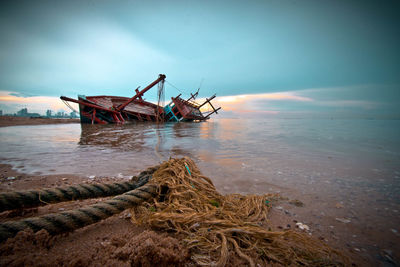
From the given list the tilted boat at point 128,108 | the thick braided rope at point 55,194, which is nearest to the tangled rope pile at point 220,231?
the thick braided rope at point 55,194

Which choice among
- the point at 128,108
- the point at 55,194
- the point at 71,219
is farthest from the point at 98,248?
the point at 128,108

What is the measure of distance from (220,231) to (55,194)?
165cm

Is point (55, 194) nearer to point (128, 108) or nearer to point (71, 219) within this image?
point (71, 219)

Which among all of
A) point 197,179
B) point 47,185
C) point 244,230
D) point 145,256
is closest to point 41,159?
point 47,185

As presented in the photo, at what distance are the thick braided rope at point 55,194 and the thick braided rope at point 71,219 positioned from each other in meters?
0.40

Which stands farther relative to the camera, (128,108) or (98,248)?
(128,108)

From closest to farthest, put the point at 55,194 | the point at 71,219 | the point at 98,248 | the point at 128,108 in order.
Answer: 1. the point at 98,248
2. the point at 71,219
3. the point at 55,194
4. the point at 128,108

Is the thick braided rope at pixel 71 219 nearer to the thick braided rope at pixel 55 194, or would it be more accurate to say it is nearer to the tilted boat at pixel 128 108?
the thick braided rope at pixel 55 194

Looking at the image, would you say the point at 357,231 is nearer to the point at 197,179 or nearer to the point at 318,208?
the point at 318,208

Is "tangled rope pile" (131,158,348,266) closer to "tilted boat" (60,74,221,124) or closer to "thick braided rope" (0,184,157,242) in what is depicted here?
"thick braided rope" (0,184,157,242)

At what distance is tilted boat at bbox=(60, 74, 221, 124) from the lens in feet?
66.1

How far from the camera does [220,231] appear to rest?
138cm

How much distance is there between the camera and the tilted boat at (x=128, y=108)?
2014cm

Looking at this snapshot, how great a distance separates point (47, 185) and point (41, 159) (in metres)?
2.42
